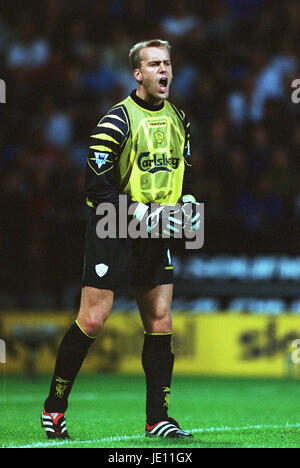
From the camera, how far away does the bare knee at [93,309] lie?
5.65m

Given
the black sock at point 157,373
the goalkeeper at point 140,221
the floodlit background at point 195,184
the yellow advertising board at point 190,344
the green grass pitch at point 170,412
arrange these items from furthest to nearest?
the floodlit background at point 195,184, the yellow advertising board at point 190,344, the black sock at point 157,373, the goalkeeper at point 140,221, the green grass pitch at point 170,412

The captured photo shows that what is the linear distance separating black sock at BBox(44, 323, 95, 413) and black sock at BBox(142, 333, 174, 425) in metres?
0.40

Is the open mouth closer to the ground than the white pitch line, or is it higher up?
higher up

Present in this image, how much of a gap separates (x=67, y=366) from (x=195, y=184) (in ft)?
23.4

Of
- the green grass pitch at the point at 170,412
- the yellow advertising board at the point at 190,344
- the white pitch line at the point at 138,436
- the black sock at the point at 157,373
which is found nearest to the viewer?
the white pitch line at the point at 138,436

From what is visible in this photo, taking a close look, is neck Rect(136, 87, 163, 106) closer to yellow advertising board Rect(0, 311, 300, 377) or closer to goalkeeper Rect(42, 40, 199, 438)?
goalkeeper Rect(42, 40, 199, 438)

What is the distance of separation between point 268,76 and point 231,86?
68 cm

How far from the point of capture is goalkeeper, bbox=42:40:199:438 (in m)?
5.66

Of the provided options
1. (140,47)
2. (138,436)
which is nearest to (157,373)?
(138,436)

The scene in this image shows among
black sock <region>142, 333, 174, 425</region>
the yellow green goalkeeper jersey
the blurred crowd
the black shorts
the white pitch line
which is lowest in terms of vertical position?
the white pitch line
